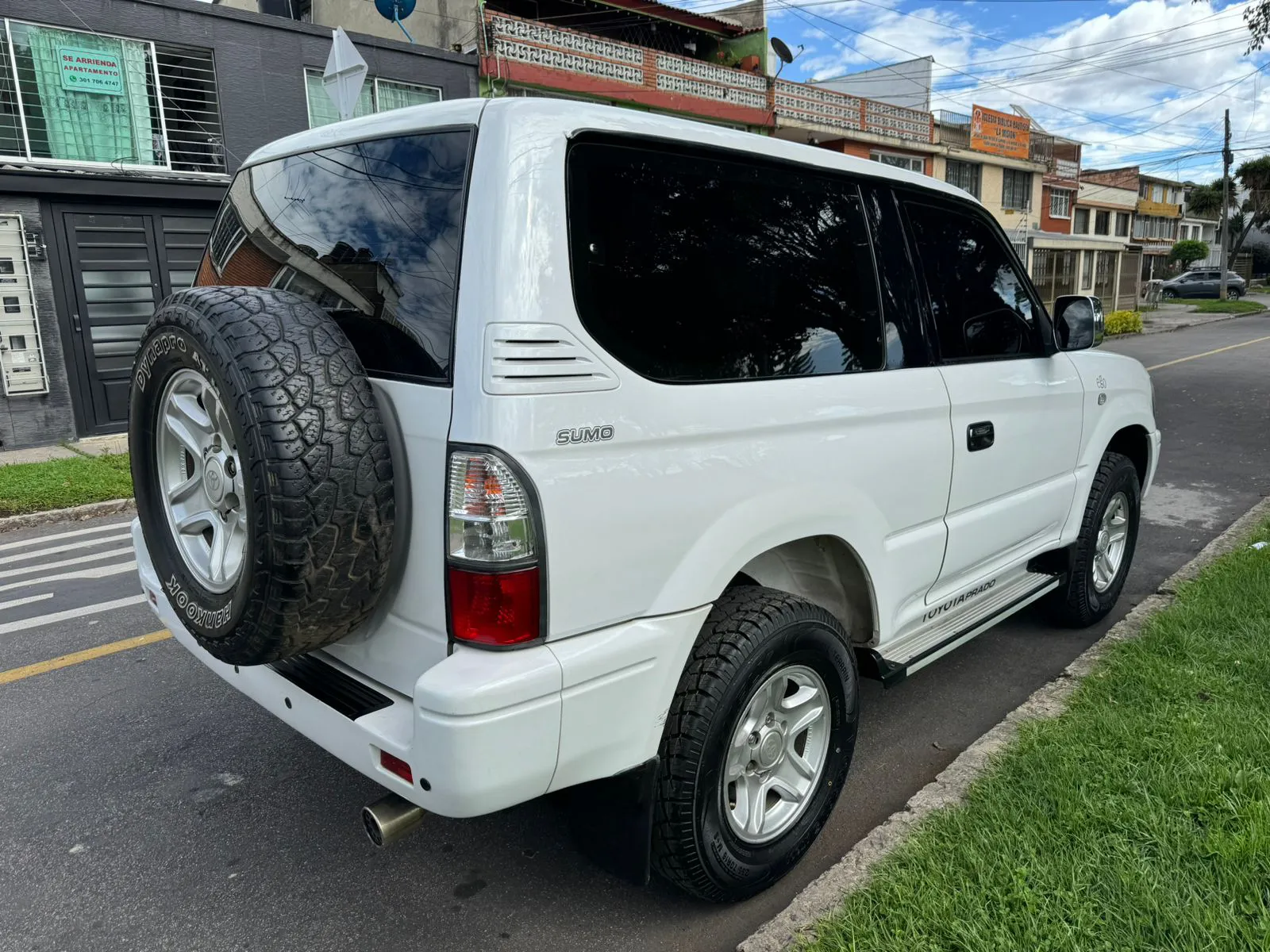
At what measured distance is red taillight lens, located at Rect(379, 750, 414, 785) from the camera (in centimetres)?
201

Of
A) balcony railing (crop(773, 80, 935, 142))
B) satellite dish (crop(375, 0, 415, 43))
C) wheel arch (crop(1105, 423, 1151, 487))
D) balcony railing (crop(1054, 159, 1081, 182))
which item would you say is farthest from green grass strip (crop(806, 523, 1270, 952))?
→ balcony railing (crop(1054, 159, 1081, 182))

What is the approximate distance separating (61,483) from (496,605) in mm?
8155

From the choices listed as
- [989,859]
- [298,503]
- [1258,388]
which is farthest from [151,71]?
[1258,388]

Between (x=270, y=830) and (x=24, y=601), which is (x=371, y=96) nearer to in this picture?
(x=24, y=601)

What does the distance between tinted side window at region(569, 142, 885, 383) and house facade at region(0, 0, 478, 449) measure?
1133 centimetres

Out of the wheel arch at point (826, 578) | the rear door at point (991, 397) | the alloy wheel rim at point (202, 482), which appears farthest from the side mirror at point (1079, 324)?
the alloy wheel rim at point (202, 482)

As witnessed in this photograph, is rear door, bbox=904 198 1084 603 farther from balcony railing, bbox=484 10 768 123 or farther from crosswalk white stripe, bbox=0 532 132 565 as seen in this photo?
balcony railing, bbox=484 10 768 123

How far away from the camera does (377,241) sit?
2.26 metres

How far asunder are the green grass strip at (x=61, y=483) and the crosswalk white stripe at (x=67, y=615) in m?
3.03

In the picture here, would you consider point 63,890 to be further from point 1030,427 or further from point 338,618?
point 1030,427

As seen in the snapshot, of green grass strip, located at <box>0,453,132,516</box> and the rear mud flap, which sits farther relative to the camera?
green grass strip, located at <box>0,453,132,516</box>

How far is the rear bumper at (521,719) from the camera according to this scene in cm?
190

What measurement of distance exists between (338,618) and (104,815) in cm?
160

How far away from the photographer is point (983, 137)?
3198 cm
